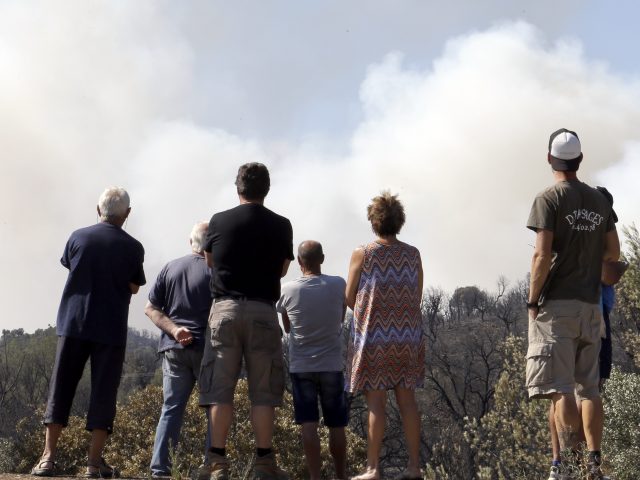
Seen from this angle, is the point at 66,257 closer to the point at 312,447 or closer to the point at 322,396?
the point at 322,396

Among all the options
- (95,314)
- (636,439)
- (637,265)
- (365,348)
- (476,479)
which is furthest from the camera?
(476,479)

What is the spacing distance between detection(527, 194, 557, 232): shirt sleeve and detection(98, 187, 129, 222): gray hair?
3069mm

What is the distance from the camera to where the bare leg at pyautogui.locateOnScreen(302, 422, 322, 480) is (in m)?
7.24

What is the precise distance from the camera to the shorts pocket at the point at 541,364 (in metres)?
6.02

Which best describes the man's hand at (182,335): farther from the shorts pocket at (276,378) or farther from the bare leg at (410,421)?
the bare leg at (410,421)

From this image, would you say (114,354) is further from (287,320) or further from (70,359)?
(287,320)

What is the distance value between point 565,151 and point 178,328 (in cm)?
300

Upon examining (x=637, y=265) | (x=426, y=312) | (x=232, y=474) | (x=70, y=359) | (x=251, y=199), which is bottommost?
(x=232, y=474)

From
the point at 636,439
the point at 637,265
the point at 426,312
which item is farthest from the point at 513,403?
the point at 426,312

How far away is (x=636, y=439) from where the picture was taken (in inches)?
860

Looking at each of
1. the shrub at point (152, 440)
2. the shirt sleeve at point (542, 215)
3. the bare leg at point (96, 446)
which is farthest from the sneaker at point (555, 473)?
the shrub at point (152, 440)

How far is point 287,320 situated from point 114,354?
129 centimetres

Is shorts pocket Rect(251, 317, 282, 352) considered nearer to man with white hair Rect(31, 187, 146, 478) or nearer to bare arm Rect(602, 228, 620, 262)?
man with white hair Rect(31, 187, 146, 478)

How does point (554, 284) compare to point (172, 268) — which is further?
point (172, 268)
